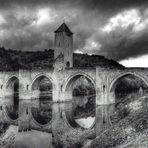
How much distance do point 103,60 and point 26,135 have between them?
331ft

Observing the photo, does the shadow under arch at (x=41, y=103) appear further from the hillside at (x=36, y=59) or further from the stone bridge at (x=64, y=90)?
the hillside at (x=36, y=59)

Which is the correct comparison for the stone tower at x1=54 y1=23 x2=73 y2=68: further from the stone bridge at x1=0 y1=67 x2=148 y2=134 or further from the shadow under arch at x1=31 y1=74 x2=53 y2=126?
the stone bridge at x1=0 y1=67 x2=148 y2=134

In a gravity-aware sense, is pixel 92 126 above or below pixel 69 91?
below

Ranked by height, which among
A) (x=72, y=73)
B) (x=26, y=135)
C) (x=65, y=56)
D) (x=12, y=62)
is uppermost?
(x=12, y=62)

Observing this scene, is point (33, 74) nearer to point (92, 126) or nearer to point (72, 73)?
point (72, 73)

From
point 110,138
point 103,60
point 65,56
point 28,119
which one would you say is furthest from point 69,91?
point 103,60

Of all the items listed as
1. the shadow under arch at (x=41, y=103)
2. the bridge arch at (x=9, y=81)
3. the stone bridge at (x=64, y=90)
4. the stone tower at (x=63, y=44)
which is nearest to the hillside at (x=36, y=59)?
the shadow under arch at (x=41, y=103)

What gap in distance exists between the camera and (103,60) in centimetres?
11594

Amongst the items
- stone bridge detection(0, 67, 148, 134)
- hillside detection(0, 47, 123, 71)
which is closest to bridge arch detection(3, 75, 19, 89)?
stone bridge detection(0, 67, 148, 134)

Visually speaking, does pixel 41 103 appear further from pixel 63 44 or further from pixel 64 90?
pixel 63 44

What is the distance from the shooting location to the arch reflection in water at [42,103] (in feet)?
83.0

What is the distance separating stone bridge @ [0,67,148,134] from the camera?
2281 cm

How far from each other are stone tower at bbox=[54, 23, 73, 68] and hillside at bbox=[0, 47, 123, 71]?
43607 millimetres

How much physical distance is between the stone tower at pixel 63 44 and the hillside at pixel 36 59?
43607 millimetres
